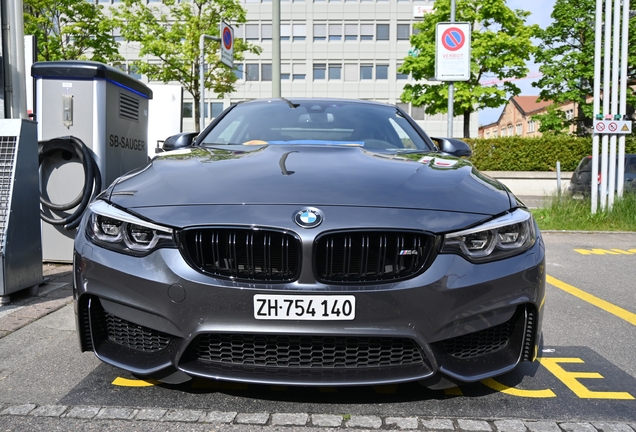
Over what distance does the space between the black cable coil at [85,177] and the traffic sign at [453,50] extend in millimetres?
8832

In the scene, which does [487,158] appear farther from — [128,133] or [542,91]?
[128,133]

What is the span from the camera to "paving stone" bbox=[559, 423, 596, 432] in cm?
237

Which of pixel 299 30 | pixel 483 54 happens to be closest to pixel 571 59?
pixel 483 54

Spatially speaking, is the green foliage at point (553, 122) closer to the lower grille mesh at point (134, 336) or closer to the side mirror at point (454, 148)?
the side mirror at point (454, 148)

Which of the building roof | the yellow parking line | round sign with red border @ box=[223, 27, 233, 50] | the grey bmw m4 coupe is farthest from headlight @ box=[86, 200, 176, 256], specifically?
the building roof

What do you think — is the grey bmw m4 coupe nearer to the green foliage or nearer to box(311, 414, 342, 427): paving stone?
box(311, 414, 342, 427): paving stone

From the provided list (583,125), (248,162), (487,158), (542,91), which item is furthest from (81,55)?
(248,162)

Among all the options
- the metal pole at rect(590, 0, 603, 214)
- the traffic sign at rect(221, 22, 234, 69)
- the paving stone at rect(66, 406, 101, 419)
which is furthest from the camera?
the traffic sign at rect(221, 22, 234, 69)

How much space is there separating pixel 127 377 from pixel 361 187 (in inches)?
54.5

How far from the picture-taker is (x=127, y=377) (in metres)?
2.91

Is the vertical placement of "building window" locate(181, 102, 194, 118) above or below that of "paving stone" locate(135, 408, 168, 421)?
above

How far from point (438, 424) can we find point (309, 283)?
0.74 metres

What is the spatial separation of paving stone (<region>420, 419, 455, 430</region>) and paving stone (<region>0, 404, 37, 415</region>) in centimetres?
156

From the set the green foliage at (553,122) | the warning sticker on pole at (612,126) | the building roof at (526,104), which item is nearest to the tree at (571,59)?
the green foliage at (553,122)
